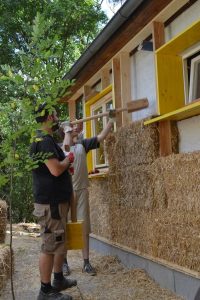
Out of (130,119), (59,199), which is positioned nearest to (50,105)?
(59,199)

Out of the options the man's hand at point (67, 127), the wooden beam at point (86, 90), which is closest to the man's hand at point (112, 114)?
the man's hand at point (67, 127)

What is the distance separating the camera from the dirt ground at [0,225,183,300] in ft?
12.4

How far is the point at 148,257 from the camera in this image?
4.30m

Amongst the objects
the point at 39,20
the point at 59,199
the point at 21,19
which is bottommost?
the point at 59,199

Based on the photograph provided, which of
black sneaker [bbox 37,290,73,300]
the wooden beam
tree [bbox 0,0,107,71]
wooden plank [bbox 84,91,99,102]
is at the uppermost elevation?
tree [bbox 0,0,107,71]

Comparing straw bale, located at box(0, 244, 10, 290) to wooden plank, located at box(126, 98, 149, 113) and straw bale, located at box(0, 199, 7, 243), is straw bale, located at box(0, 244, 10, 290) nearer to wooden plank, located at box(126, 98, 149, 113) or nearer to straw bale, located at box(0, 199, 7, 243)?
straw bale, located at box(0, 199, 7, 243)

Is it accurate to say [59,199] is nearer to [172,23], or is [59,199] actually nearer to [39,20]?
[39,20]

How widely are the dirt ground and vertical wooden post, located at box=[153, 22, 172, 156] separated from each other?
4.38 ft

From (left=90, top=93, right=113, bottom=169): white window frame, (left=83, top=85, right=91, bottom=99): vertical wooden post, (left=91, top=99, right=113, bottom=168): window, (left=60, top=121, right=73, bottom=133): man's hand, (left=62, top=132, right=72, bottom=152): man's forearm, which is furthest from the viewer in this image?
(left=83, top=85, right=91, bottom=99): vertical wooden post

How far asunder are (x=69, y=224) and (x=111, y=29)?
7.53 feet

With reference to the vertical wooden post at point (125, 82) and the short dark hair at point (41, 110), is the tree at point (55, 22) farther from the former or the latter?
the short dark hair at point (41, 110)

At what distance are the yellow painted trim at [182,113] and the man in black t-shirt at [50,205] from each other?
96 centimetres

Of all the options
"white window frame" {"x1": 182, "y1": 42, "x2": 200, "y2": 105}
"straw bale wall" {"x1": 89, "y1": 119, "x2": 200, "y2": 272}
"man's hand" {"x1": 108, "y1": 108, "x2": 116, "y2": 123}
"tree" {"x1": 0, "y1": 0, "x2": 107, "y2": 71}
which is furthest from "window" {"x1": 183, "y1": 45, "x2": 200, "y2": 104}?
"tree" {"x1": 0, "y1": 0, "x2": 107, "y2": 71}

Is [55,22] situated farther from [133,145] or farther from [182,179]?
[182,179]
